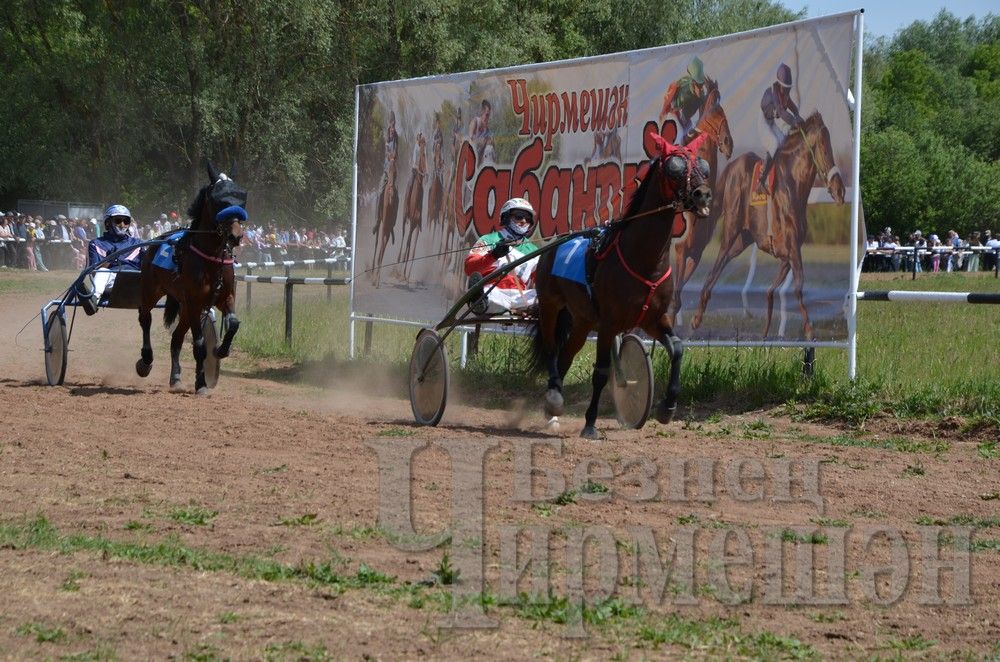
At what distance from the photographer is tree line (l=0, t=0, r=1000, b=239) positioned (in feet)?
119

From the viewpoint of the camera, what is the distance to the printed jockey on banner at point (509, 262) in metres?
11.1

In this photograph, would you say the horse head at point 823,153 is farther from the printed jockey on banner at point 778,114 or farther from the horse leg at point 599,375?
the horse leg at point 599,375

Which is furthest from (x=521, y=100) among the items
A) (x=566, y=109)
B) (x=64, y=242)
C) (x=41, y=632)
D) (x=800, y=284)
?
(x=64, y=242)

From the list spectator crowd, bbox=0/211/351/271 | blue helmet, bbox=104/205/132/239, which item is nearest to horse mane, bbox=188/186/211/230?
blue helmet, bbox=104/205/132/239

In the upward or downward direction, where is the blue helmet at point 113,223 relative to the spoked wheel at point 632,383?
upward

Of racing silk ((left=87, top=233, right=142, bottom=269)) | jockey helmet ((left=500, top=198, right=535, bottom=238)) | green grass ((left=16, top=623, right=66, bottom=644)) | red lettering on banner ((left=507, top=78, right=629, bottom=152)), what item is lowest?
green grass ((left=16, top=623, right=66, bottom=644))

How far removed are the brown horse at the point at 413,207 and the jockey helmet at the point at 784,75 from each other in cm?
511

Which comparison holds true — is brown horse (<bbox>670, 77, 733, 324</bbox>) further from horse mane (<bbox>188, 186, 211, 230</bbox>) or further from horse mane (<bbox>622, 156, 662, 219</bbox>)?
horse mane (<bbox>188, 186, 211, 230</bbox>)

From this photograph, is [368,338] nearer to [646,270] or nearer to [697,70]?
[697,70]

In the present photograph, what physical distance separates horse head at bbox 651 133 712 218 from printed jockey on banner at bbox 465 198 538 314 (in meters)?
2.07

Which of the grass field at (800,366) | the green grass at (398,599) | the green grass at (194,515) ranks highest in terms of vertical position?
the grass field at (800,366)

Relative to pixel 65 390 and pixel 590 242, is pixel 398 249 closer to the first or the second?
pixel 65 390

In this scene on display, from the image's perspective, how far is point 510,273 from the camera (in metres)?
11.4

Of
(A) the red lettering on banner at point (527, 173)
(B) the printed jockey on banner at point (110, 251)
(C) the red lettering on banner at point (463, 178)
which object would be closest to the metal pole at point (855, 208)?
(A) the red lettering on banner at point (527, 173)
